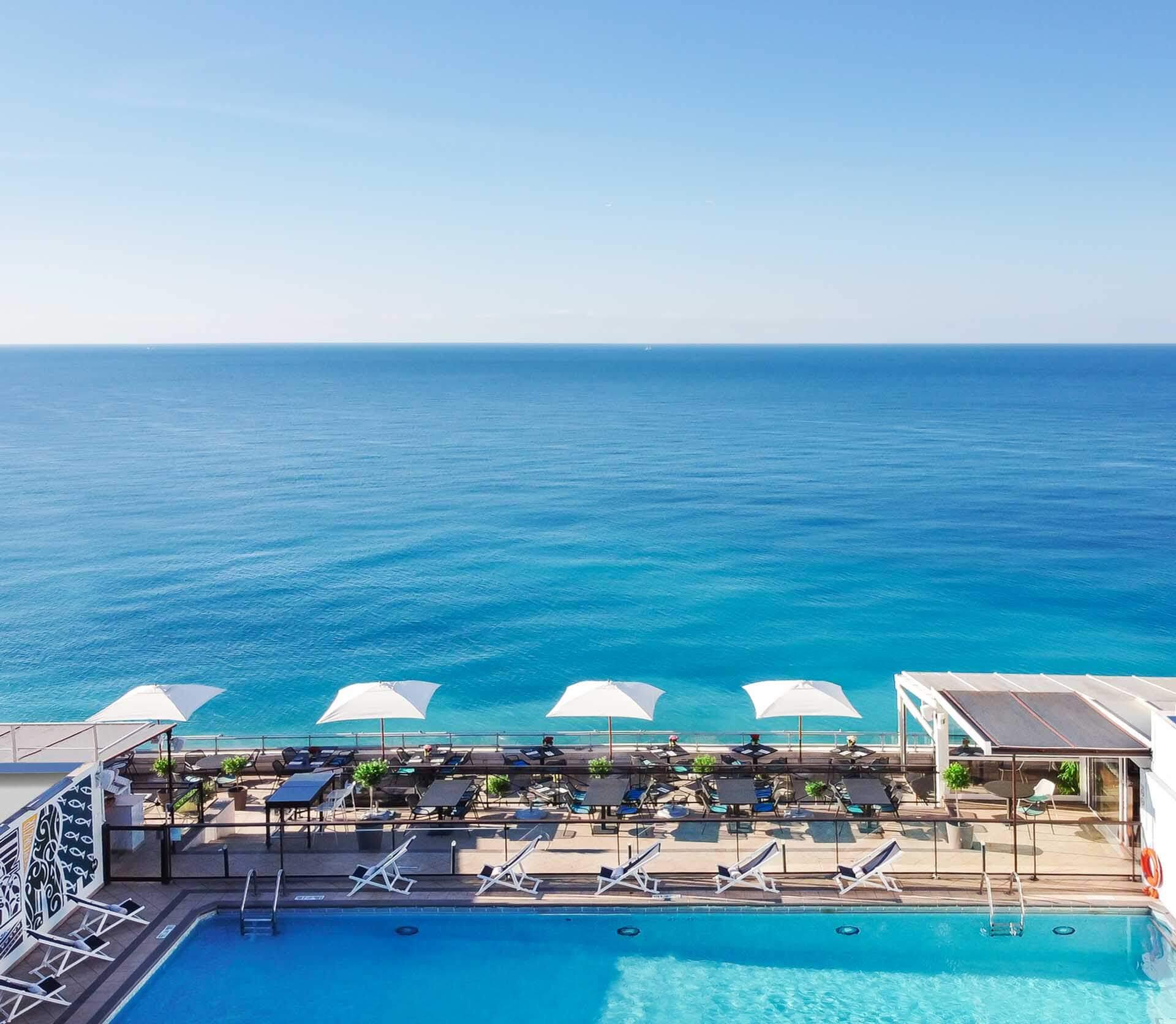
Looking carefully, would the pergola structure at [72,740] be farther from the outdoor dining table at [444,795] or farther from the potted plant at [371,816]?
the outdoor dining table at [444,795]

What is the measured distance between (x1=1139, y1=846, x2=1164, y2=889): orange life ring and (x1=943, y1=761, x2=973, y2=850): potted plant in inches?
89.7

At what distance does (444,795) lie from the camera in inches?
639

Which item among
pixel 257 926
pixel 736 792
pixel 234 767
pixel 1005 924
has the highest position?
pixel 234 767

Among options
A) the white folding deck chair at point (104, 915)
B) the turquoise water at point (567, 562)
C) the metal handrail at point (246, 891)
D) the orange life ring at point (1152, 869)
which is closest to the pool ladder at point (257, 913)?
the metal handrail at point (246, 891)

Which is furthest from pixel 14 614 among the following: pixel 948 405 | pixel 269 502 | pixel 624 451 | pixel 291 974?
pixel 948 405

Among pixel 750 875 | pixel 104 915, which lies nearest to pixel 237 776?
pixel 104 915

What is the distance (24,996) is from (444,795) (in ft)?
21.6

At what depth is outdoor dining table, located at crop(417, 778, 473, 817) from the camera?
52.4 ft

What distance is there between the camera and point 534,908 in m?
13.5

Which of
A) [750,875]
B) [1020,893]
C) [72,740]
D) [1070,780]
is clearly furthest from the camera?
[1070,780]

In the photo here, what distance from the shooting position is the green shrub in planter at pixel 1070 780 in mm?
16359

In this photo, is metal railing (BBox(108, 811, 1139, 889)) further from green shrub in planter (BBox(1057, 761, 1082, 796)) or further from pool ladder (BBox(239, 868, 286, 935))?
green shrub in planter (BBox(1057, 761, 1082, 796))

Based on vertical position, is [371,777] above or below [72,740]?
below

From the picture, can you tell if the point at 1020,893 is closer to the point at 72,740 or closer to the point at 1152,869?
the point at 1152,869
